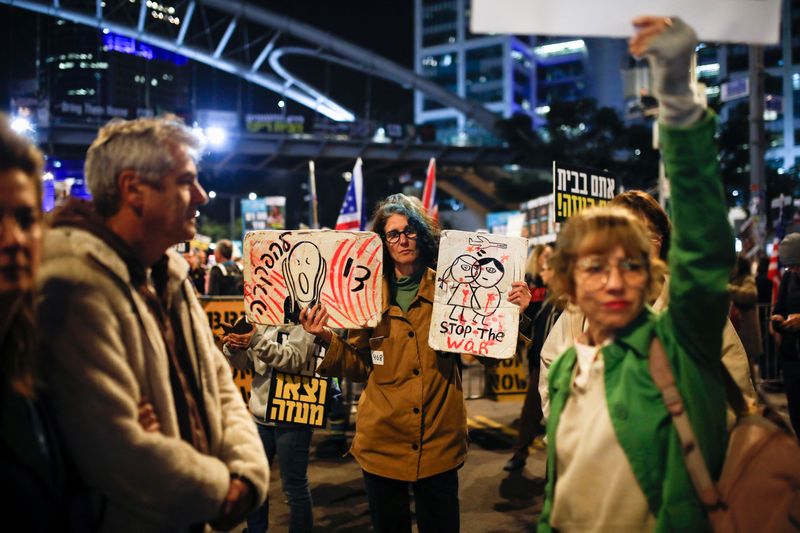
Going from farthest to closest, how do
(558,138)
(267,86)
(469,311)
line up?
(267,86) → (558,138) → (469,311)

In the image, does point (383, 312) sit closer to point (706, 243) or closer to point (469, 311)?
point (469, 311)

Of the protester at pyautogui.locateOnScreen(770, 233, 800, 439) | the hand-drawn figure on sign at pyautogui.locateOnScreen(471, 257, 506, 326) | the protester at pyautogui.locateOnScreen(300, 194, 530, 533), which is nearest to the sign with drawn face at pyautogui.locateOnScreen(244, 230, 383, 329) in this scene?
the protester at pyautogui.locateOnScreen(300, 194, 530, 533)

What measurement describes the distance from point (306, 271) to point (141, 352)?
1851 mm

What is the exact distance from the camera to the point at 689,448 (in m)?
1.84

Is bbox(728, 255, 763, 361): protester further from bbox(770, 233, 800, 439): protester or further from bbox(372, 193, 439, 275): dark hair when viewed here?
bbox(372, 193, 439, 275): dark hair

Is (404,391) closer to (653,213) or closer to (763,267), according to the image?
(653,213)

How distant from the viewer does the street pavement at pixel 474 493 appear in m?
5.22

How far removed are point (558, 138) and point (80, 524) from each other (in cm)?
4370

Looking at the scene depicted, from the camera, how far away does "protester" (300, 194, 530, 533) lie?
334 centimetres

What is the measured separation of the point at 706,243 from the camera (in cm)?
179

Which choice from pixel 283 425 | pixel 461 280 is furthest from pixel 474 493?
pixel 461 280

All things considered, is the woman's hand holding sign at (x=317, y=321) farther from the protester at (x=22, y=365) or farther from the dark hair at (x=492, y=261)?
the protester at (x=22, y=365)

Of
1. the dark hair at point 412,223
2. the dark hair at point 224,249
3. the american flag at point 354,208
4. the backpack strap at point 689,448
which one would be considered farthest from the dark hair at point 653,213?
the dark hair at point 224,249

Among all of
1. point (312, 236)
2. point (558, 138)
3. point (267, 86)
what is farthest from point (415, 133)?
point (312, 236)
